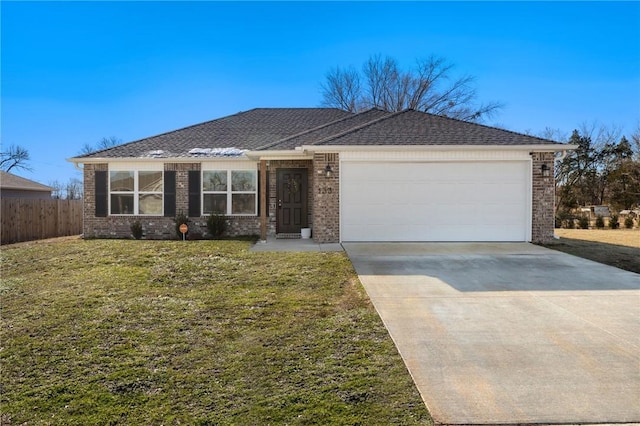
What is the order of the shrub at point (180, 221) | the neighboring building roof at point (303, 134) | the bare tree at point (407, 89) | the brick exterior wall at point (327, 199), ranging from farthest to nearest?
the bare tree at point (407, 89), the shrub at point (180, 221), the neighboring building roof at point (303, 134), the brick exterior wall at point (327, 199)

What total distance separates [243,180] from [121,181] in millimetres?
4207

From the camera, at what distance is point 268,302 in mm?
5488

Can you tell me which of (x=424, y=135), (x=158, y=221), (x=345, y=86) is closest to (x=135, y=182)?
(x=158, y=221)

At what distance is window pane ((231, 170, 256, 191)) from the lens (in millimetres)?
13180

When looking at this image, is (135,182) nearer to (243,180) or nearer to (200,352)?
(243,180)

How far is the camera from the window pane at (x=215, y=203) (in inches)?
520

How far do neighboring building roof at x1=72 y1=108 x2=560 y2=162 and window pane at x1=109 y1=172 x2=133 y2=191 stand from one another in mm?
615

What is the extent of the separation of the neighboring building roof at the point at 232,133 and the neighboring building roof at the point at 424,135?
14.0 ft

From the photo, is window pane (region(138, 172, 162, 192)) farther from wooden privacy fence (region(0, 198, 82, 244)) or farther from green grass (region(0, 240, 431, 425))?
green grass (region(0, 240, 431, 425))

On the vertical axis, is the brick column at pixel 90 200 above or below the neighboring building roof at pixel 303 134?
below

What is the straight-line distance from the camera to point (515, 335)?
431cm

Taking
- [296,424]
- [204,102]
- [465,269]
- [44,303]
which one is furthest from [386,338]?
[204,102]

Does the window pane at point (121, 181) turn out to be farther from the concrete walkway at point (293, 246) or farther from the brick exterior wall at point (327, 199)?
the brick exterior wall at point (327, 199)

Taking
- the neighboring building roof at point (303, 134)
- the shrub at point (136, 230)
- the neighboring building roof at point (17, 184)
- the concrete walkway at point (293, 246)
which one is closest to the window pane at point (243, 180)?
the neighboring building roof at point (303, 134)
